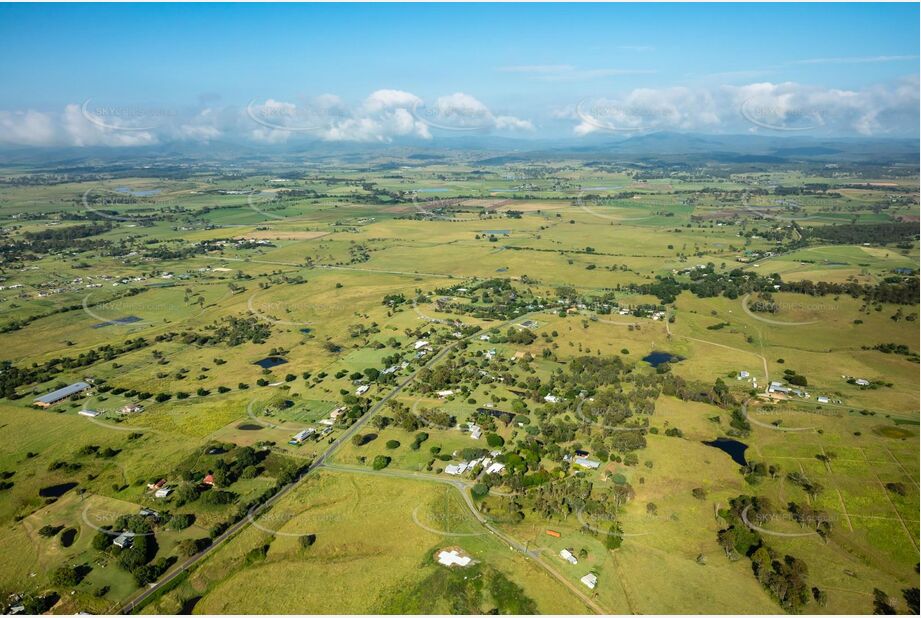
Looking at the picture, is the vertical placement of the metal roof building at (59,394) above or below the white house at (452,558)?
above

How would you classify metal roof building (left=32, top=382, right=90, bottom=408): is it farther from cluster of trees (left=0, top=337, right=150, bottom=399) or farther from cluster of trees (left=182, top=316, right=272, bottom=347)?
cluster of trees (left=182, top=316, right=272, bottom=347)

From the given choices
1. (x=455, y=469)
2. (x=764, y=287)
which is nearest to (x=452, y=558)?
(x=455, y=469)

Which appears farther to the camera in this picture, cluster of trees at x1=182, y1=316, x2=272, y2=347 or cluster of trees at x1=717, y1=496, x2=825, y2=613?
cluster of trees at x1=182, y1=316, x2=272, y2=347

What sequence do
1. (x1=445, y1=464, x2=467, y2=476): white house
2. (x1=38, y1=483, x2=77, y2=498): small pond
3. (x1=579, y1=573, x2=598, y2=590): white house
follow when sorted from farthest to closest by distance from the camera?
1. (x1=445, y1=464, x2=467, y2=476): white house
2. (x1=38, y1=483, x2=77, y2=498): small pond
3. (x1=579, y1=573, x2=598, y2=590): white house
